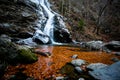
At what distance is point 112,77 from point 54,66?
2378 millimetres

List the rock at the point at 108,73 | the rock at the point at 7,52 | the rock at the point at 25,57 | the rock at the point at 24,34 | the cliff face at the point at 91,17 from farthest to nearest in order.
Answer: the cliff face at the point at 91,17, the rock at the point at 24,34, the rock at the point at 25,57, the rock at the point at 7,52, the rock at the point at 108,73

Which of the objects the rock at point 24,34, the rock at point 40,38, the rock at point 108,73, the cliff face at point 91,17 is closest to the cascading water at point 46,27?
the rock at point 40,38

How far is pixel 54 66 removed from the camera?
22.8ft

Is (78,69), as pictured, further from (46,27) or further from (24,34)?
(46,27)

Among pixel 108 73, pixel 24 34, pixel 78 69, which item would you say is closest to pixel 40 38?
pixel 24 34

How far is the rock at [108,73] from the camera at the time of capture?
17.6ft

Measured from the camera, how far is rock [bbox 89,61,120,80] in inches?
211

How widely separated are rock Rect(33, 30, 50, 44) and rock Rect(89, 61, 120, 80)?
894cm

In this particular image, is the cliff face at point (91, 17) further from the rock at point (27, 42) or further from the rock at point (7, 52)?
the rock at point (7, 52)

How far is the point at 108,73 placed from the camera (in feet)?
18.5

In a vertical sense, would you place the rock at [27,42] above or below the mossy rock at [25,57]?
above

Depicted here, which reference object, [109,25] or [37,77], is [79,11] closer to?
[109,25]

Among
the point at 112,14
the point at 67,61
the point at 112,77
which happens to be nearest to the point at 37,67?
the point at 67,61

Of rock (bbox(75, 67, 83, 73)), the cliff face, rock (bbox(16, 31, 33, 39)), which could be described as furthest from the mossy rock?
the cliff face
